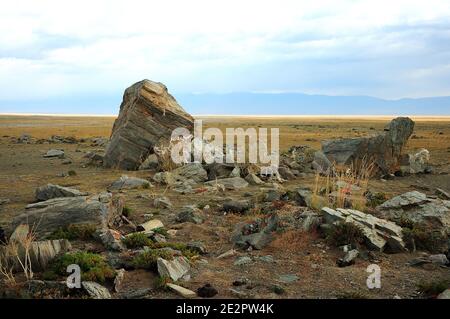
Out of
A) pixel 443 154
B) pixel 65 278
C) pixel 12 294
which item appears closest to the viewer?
pixel 12 294

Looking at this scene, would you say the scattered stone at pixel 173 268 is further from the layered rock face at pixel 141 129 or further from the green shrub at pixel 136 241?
the layered rock face at pixel 141 129

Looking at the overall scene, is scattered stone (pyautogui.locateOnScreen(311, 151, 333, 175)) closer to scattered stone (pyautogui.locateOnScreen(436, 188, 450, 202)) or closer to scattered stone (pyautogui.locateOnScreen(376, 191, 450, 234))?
scattered stone (pyautogui.locateOnScreen(436, 188, 450, 202))

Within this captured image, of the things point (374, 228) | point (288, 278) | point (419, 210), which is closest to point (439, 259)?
point (374, 228)

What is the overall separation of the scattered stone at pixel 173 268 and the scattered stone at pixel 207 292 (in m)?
0.65

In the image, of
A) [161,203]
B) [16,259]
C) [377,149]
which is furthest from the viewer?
[377,149]

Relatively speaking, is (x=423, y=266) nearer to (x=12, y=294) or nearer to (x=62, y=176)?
(x=12, y=294)

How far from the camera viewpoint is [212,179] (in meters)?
19.5

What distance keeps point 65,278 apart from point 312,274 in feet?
14.0

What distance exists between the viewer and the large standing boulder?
1131 centimetres

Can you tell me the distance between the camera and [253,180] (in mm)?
18812

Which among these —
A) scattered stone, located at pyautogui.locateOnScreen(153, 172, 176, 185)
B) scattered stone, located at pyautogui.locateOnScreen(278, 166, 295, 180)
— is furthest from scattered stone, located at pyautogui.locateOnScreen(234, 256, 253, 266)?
scattered stone, located at pyautogui.locateOnScreen(278, 166, 295, 180)

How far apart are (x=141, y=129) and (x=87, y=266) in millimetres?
14622

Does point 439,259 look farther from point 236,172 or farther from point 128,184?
point 128,184
